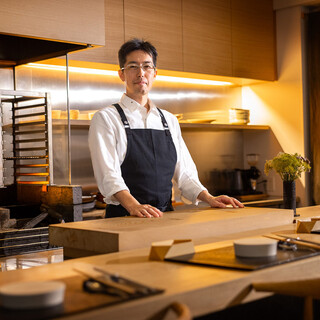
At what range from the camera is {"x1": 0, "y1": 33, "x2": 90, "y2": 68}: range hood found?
10.6 feet

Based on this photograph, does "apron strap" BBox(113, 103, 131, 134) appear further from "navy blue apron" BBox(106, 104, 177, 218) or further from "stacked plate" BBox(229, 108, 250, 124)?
"stacked plate" BBox(229, 108, 250, 124)

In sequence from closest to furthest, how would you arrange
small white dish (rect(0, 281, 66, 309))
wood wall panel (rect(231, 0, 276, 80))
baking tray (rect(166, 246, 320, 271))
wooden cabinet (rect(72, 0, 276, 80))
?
small white dish (rect(0, 281, 66, 309))
baking tray (rect(166, 246, 320, 271))
wooden cabinet (rect(72, 0, 276, 80))
wood wall panel (rect(231, 0, 276, 80))

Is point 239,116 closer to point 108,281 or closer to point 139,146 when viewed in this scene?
point 139,146

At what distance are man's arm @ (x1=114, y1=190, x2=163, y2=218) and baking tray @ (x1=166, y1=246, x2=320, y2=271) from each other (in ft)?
1.66

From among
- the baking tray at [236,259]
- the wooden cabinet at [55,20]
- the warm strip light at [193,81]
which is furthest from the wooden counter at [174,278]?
the warm strip light at [193,81]

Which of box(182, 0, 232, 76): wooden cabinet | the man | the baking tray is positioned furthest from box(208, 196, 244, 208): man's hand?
box(182, 0, 232, 76): wooden cabinet

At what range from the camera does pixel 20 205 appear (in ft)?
11.1

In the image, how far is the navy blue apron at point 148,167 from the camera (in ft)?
8.32

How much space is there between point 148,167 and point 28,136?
3.87 feet

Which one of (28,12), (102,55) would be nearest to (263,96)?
(102,55)

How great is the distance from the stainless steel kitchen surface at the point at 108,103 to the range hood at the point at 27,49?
0.26 feet

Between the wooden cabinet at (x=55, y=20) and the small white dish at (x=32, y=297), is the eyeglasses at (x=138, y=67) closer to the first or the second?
the wooden cabinet at (x=55, y=20)

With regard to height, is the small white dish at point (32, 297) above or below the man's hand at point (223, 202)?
below

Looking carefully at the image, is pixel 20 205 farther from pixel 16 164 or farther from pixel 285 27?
pixel 285 27
